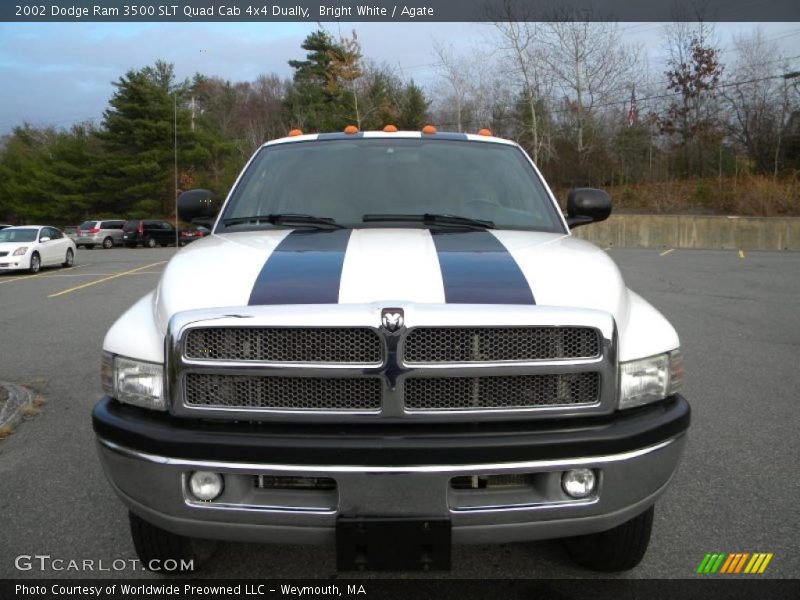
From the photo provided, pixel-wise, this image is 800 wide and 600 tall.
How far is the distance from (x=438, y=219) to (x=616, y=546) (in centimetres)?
169

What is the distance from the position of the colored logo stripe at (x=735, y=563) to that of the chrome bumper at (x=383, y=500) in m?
0.88

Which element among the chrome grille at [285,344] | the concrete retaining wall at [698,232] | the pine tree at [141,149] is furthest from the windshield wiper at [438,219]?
the pine tree at [141,149]

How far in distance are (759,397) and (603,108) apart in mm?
38262

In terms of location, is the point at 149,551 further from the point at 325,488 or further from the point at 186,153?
the point at 186,153

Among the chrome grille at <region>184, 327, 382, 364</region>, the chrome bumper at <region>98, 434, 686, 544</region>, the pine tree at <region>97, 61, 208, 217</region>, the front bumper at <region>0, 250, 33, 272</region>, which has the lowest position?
the front bumper at <region>0, 250, 33, 272</region>

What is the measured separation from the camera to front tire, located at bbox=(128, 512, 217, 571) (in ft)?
8.25

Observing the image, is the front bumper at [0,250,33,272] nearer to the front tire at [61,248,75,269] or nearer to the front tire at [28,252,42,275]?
the front tire at [28,252,42,275]

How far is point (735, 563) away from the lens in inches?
110

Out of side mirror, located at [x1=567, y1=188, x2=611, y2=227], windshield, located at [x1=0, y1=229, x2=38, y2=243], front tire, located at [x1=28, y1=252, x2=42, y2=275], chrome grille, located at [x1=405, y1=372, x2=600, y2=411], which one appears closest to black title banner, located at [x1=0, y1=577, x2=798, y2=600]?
chrome grille, located at [x1=405, y1=372, x2=600, y2=411]

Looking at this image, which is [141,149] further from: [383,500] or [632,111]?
[383,500]

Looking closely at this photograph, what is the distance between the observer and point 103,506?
3.34 m

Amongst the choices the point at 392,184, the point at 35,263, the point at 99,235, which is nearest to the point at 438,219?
the point at 392,184

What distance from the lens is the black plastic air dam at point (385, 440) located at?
2.02 meters

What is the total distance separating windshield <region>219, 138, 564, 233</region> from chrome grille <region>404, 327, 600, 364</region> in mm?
1231
